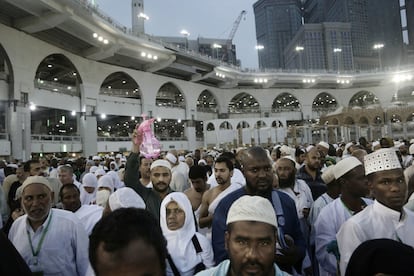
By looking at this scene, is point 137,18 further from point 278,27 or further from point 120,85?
point 278,27

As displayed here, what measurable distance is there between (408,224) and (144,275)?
1738 millimetres

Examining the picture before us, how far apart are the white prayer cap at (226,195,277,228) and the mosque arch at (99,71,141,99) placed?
96.4 ft

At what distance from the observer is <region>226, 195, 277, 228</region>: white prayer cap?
1.67 meters

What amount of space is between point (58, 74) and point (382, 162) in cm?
3430

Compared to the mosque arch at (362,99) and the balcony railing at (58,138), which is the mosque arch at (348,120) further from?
the balcony railing at (58,138)

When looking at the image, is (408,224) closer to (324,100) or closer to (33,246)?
(33,246)

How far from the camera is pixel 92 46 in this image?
952 inches

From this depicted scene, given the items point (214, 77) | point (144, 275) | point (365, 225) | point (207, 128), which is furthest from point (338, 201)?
point (214, 77)

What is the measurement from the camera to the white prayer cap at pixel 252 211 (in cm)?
167

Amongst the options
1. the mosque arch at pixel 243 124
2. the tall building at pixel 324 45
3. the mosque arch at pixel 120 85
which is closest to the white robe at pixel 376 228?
the mosque arch at pixel 120 85

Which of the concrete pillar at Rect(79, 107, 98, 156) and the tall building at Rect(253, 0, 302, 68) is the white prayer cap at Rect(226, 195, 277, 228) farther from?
the tall building at Rect(253, 0, 302, 68)

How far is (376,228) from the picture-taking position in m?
2.04

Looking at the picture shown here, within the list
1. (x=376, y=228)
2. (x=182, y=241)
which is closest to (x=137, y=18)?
(x=182, y=241)

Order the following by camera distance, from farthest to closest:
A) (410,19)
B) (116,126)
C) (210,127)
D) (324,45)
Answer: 1. (324,45)
2. (410,19)
3. (116,126)
4. (210,127)
